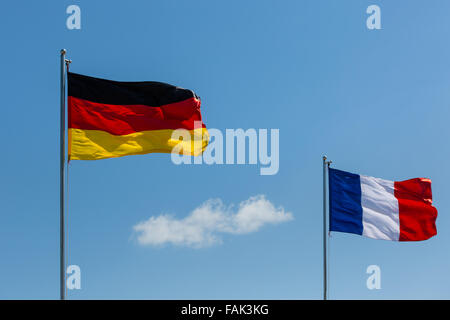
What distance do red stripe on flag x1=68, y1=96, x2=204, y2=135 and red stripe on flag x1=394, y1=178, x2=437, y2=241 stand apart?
11.8m

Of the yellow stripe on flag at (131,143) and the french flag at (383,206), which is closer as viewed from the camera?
the yellow stripe on flag at (131,143)

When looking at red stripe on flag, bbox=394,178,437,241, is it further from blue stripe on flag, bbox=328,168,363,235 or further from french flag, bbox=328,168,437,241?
blue stripe on flag, bbox=328,168,363,235

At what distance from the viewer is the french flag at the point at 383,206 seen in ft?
85.4

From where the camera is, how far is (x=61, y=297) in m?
15.6

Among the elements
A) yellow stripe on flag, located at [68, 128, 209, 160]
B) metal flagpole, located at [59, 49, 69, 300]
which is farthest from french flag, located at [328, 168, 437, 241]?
metal flagpole, located at [59, 49, 69, 300]

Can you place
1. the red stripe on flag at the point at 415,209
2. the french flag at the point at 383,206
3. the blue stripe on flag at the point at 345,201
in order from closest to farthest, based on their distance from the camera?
the blue stripe on flag at the point at 345,201, the french flag at the point at 383,206, the red stripe on flag at the point at 415,209

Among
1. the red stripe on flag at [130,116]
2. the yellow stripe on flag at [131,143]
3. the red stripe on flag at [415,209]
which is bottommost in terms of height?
the red stripe on flag at [415,209]

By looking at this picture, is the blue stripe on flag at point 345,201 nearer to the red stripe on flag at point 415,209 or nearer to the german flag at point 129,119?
the red stripe on flag at point 415,209

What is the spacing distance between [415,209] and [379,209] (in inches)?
66.4

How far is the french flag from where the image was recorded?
26.0 meters

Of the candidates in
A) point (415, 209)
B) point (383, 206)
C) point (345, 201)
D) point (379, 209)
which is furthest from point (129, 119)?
point (415, 209)

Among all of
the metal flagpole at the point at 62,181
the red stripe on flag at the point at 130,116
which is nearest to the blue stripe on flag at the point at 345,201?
the red stripe on flag at the point at 130,116

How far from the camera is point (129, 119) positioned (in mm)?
18953
